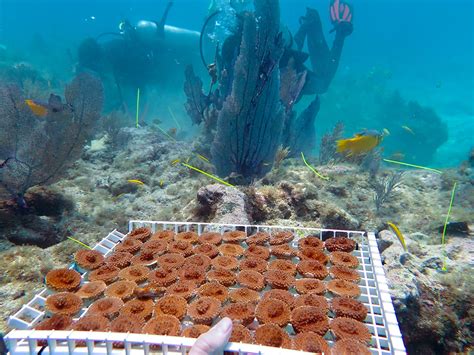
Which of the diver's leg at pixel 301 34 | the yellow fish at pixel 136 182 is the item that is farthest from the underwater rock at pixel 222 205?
the diver's leg at pixel 301 34

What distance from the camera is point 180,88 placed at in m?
20.4

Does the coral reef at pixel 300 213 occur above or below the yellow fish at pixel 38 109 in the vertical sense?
below

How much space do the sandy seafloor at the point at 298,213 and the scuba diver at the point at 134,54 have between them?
10.2 m

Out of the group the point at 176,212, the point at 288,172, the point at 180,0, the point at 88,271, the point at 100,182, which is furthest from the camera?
the point at 180,0

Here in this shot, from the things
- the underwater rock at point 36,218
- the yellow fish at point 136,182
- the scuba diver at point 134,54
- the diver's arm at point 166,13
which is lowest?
the underwater rock at point 36,218

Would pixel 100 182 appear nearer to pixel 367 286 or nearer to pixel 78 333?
pixel 78 333

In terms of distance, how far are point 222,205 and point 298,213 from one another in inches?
48.5

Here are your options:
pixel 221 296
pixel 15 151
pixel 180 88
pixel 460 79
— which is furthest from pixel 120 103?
pixel 460 79

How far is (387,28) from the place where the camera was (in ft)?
229

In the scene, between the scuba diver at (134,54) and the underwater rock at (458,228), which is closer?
the underwater rock at (458,228)

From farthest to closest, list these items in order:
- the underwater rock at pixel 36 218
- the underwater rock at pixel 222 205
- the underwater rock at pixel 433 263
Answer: the underwater rock at pixel 36 218 → the underwater rock at pixel 222 205 → the underwater rock at pixel 433 263

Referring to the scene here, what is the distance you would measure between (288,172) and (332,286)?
3.98 meters

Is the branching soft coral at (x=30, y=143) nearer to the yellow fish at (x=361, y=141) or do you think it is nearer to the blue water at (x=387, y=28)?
the yellow fish at (x=361, y=141)

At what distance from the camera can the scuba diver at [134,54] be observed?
17.2 metres
